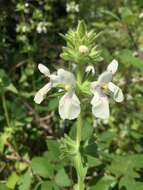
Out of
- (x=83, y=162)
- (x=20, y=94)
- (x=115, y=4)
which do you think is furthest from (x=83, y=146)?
(x=115, y=4)

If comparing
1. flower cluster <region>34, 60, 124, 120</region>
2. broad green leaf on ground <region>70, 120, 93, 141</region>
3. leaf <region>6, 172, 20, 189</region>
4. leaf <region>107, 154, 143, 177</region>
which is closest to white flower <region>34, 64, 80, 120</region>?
flower cluster <region>34, 60, 124, 120</region>

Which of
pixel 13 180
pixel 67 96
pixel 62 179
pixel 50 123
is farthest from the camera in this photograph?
pixel 50 123

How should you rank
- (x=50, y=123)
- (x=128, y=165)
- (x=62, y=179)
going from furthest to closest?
(x=50, y=123), (x=128, y=165), (x=62, y=179)

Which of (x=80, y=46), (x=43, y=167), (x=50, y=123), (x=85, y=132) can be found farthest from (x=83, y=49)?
(x=50, y=123)

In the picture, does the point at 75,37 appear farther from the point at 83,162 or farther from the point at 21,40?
the point at 21,40

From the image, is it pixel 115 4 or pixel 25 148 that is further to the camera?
pixel 115 4

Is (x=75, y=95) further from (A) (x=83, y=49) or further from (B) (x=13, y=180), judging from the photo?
(B) (x=13, y=180)

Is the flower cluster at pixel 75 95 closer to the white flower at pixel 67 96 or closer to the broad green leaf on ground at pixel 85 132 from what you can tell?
the white flower at pixel 67 96
